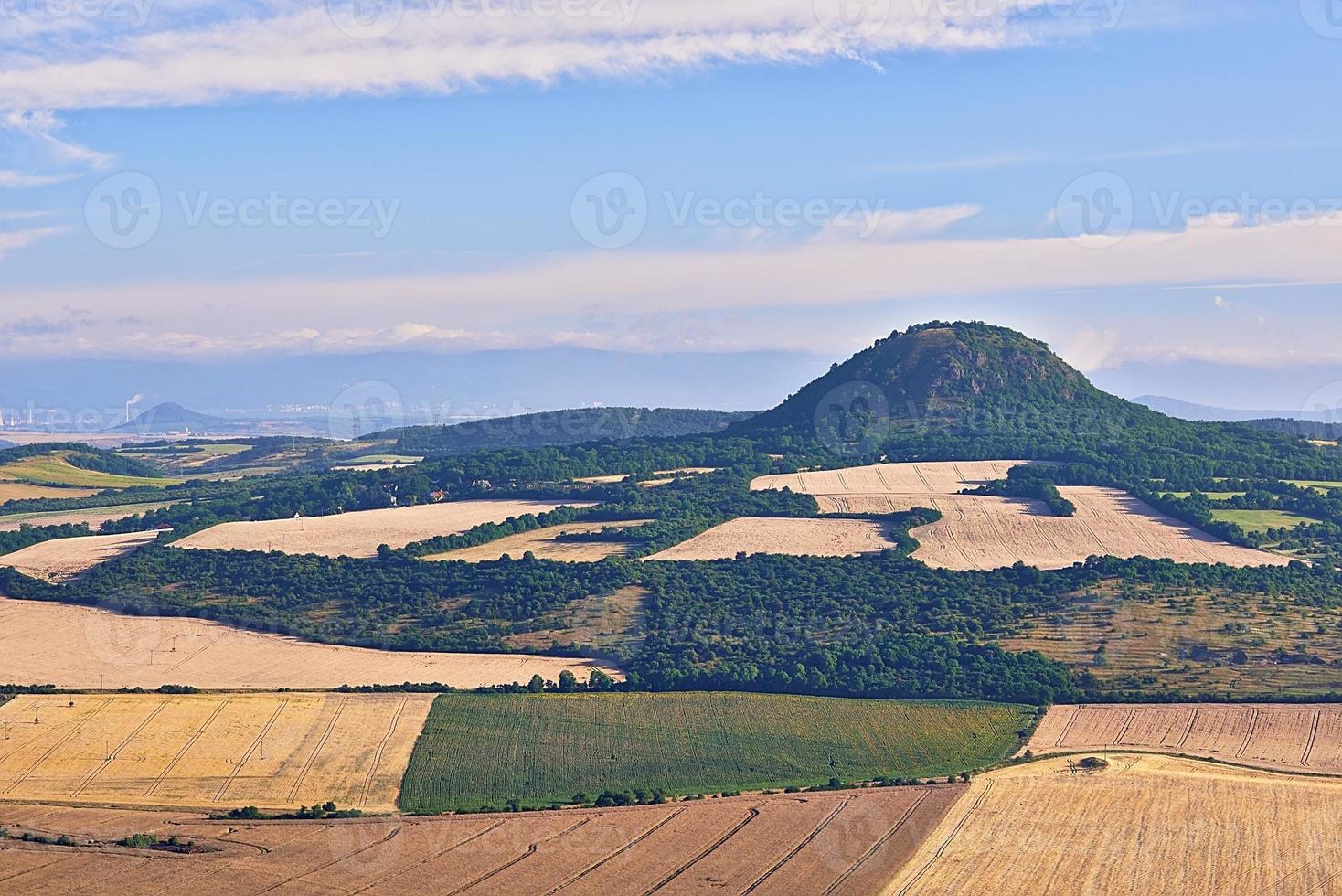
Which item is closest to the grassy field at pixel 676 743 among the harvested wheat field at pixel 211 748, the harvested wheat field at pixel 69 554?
the harvested wheat field at pixel 211 748

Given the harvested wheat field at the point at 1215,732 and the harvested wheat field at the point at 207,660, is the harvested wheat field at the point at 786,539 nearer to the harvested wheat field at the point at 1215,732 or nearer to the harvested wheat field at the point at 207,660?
the harvested wheat field at the point at 207,660

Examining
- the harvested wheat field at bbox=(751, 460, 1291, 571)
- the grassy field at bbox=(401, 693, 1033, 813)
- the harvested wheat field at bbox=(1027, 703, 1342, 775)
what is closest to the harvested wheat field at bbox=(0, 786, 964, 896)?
the grassy field at bbox=(401, 693, 1033, 813)

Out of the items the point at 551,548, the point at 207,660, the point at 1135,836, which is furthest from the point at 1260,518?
the point at 207,660

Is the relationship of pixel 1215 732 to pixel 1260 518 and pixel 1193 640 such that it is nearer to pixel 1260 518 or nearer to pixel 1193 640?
pixel 1193 640

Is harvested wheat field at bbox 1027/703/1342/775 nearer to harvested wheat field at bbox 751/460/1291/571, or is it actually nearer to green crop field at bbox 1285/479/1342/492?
harvested wheat field at bbox 751/460/1291/571

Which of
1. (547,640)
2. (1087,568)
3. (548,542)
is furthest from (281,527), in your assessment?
(1087,568)
